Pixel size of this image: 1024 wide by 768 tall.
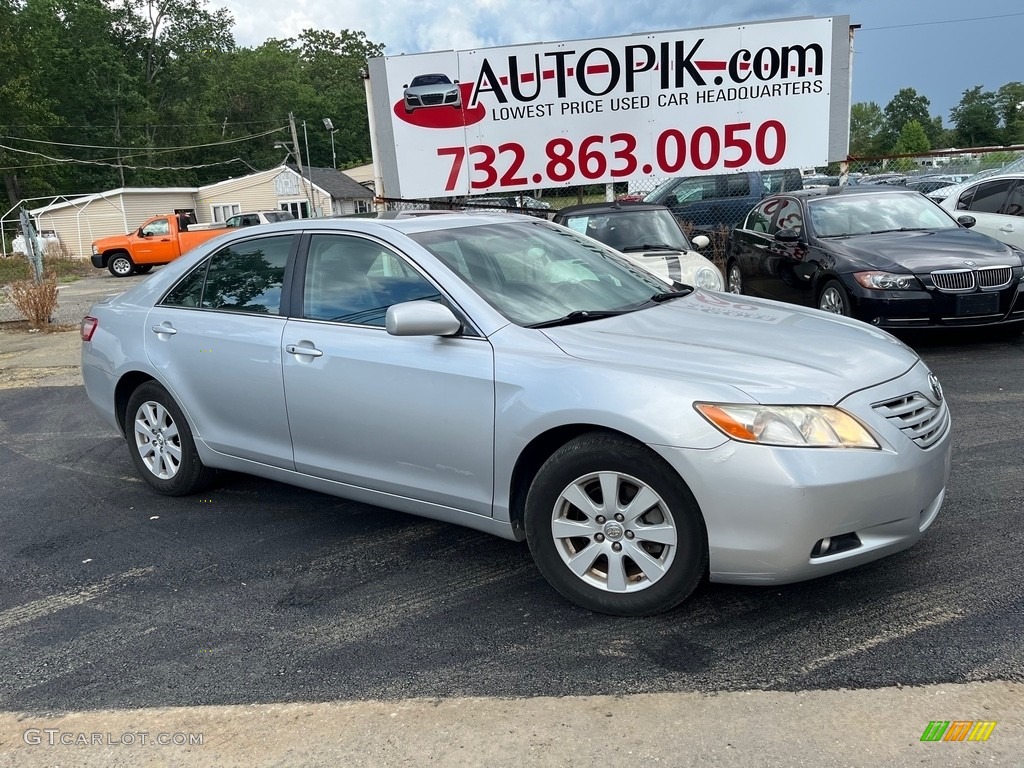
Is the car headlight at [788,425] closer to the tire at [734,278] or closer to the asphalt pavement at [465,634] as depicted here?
the asphalt pavement at [465,634]

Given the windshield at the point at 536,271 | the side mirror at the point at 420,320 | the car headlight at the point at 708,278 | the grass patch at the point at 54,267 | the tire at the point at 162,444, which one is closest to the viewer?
the side mirror at the point at 420,320

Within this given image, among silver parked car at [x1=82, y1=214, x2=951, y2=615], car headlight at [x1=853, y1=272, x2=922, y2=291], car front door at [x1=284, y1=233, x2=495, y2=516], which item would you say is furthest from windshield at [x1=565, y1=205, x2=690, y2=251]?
car front door at [x1=284, y1=233, x2=495, y2=516]

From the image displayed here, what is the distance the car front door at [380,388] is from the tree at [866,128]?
10196 cm

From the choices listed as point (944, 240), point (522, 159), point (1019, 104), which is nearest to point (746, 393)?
point (944, 240)

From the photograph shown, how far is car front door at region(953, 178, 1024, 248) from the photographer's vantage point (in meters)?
9.95

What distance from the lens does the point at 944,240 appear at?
8086 millimetres

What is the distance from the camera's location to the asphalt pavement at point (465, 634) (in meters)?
2.72

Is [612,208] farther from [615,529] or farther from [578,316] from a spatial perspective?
[615,529]

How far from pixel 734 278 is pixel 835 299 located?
3.05 meters

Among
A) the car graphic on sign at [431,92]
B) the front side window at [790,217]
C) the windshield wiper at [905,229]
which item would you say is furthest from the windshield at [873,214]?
the car graphic on sign at [431,92]

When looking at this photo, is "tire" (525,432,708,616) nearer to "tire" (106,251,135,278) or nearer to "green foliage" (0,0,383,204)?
"tire" (106,251,135,278)

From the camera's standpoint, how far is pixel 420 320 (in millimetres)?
3527

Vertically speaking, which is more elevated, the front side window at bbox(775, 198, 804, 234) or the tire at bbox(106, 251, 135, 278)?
the front side window at bbox(775, 198, 804, 234)

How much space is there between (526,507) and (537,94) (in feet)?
33.8
